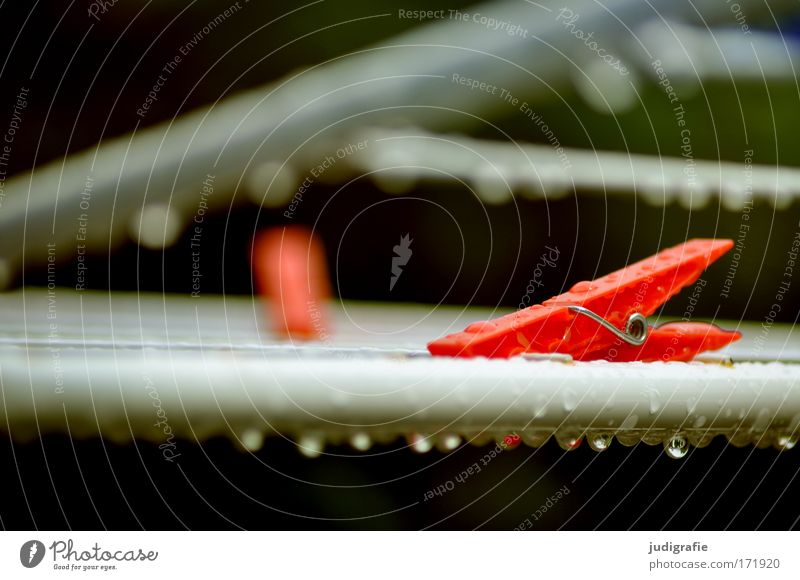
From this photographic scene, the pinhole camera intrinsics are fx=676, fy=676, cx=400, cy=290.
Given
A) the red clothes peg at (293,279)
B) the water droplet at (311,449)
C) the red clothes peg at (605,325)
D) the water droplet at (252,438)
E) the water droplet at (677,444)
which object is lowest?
the water droplet at (677,444)

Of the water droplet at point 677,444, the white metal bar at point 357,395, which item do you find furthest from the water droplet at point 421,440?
the water droplet at point 677,444

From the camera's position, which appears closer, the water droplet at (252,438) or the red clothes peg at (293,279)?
the water droplet at (252,438)

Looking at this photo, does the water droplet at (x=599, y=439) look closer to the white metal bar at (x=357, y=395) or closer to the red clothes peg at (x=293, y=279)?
the white metal bar at (x=357, y=395)

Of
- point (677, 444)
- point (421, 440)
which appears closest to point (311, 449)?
point (421, 440)

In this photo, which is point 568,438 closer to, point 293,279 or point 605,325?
point 605,325

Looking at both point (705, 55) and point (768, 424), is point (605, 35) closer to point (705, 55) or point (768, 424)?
point (705, 55)
